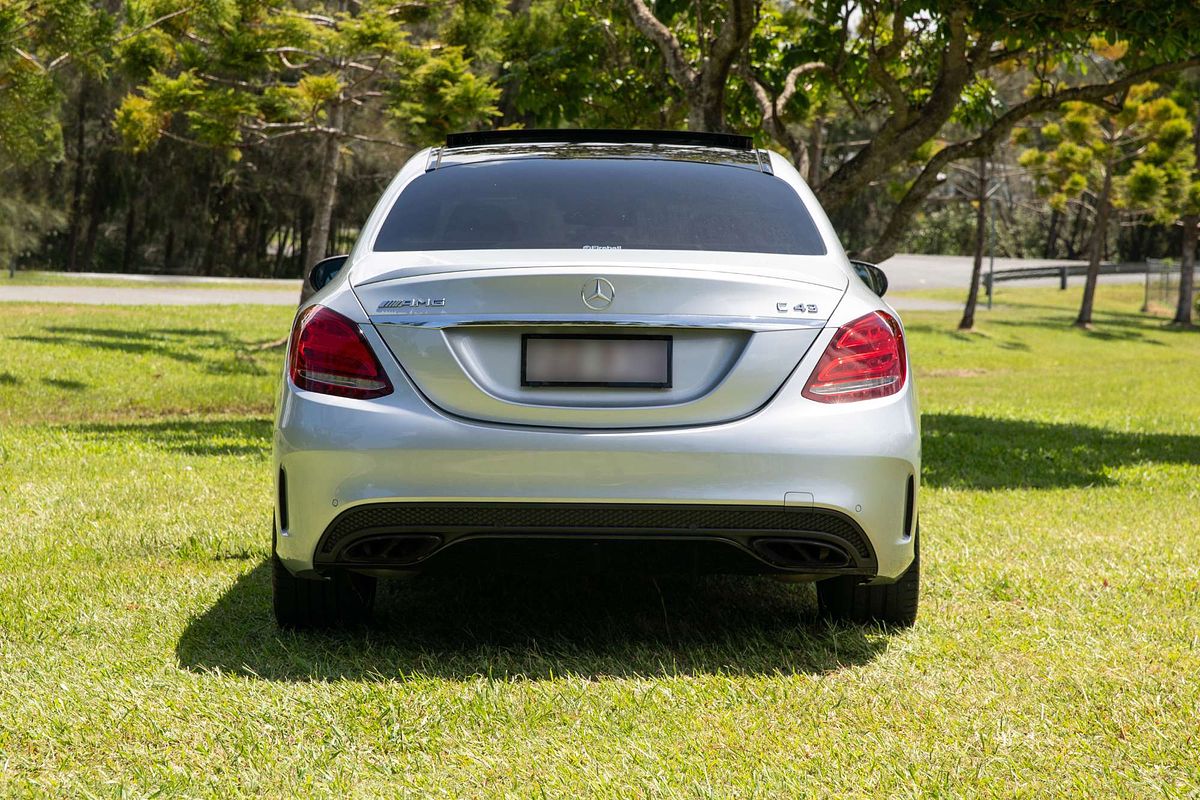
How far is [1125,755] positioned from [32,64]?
42.2 ft

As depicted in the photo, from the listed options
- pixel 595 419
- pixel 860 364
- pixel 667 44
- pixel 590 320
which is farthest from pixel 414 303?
pixel 667 44

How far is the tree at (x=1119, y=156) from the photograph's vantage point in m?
31.5

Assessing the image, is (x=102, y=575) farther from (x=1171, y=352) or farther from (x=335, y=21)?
(x=1171, y=352)

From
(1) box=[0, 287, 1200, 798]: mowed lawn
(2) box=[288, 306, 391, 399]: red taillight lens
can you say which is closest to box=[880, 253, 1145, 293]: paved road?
(1) box=[0, 287, 1200, 798]: mowed lawn

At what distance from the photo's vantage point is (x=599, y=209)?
14.4ft

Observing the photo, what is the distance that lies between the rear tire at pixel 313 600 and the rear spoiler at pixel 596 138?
5.60 feet

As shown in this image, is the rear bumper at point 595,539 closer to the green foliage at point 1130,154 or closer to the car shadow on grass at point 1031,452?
the car shadow on grass at point 1031,452

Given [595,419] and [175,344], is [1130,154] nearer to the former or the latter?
[175,344]

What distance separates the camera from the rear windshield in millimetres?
4172

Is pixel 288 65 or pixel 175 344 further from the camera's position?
pixel 175 344

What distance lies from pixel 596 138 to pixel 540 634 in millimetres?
1878

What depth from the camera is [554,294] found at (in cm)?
372

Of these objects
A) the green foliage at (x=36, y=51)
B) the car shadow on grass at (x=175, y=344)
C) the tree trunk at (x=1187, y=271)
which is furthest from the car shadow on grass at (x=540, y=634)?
the tree trunk at (x=1187, y=271)

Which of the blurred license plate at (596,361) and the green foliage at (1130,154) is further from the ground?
the green foliage at (1130,154)
